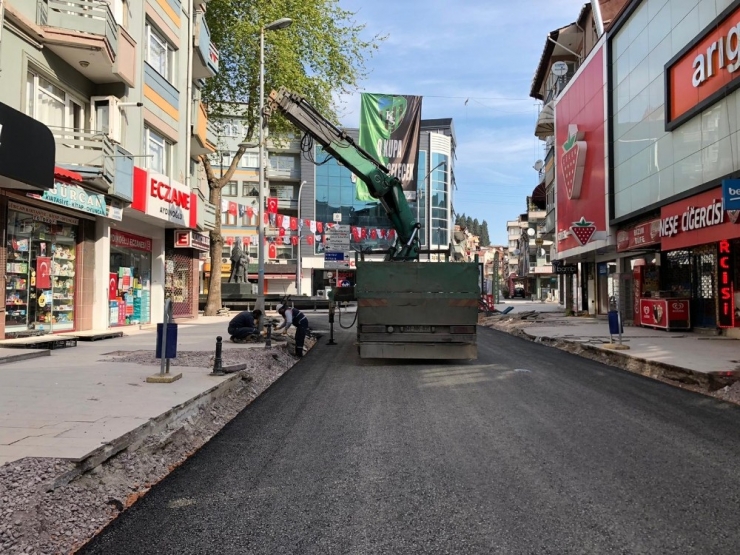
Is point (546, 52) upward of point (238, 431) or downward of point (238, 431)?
upward

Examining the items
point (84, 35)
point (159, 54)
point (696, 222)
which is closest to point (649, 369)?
point (696, 222)

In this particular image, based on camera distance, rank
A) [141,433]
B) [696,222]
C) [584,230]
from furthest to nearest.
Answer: [584,230] → [696,222] → [141,433]

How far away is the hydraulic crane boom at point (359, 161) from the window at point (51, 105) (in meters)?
5.42

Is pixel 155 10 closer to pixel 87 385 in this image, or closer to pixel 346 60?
pixel 346 60

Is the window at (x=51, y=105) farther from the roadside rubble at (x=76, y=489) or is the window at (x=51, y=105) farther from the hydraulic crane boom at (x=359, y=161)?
the roadside rubble at (x=76, y=489)

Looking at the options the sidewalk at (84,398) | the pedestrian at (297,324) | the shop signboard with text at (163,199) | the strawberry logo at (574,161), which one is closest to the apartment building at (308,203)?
the strawberry logo at (574,161)

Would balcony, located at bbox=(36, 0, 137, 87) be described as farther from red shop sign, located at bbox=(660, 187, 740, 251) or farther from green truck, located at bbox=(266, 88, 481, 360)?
red shop sign, located at bbox=(660, 187, 740, 251)

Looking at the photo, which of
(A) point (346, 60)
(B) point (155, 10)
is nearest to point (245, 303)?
A: (A) point (346, 60)

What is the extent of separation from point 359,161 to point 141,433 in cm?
1024

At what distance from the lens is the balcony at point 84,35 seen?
536 inches

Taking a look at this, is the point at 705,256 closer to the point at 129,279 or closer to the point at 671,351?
the point at 671,351

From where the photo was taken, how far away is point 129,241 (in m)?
20.2

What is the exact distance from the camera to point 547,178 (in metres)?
45.8

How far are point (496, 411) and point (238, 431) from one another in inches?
122
